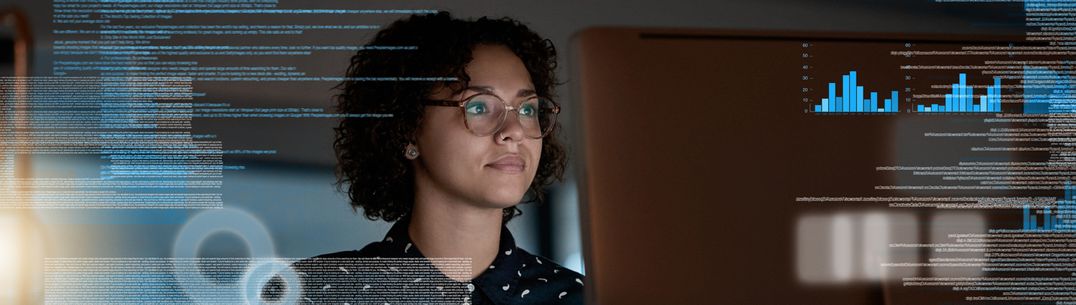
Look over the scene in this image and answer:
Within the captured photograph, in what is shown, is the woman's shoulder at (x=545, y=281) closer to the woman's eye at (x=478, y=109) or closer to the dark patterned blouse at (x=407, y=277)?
the dark patterned blouse at (x=407, y=277)

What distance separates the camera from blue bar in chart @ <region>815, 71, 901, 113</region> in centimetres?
101

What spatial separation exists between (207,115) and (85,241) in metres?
0.23

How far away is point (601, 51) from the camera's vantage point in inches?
37.7

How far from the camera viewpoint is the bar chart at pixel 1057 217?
112 cm

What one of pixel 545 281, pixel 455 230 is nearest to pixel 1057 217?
pixel 545 281

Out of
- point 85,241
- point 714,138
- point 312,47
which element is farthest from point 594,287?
point 85,241

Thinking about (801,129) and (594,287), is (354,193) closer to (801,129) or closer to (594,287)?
(594,287)

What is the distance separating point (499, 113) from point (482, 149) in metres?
0.05

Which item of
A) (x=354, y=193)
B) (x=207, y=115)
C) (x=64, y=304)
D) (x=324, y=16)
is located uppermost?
(x=324, y=16)

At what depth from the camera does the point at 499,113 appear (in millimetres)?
1101

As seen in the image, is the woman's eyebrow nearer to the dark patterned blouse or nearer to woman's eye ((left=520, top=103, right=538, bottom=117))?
woman's eye ((left=520, top=103, right=538, bottom=117))

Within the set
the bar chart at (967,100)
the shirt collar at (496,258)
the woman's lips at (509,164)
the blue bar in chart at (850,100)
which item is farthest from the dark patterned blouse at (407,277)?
the bar chart at (967,100)

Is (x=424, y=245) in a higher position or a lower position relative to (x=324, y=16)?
lower

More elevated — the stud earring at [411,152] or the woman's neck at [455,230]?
the stud earring at [411,152]
